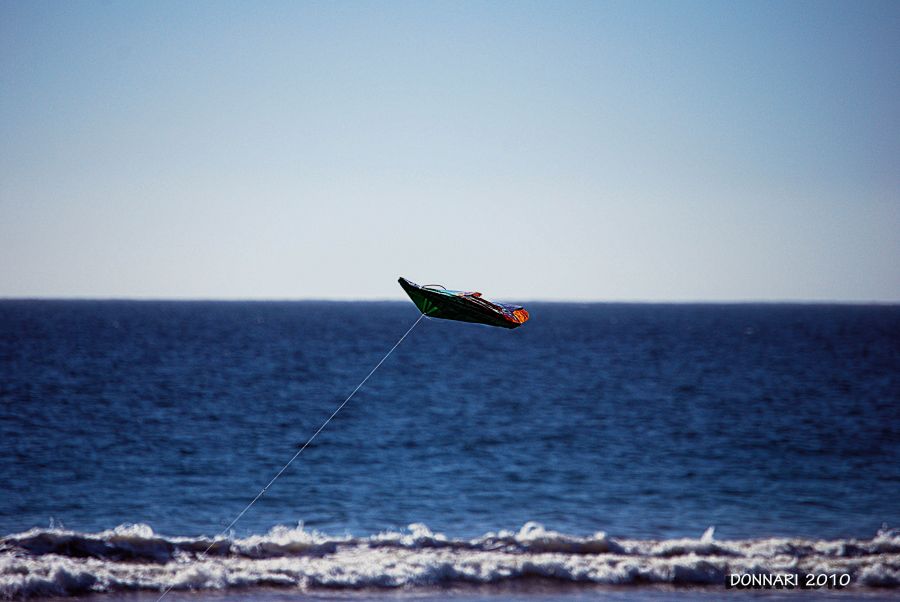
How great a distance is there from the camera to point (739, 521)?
962 inches

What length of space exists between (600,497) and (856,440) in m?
17.7

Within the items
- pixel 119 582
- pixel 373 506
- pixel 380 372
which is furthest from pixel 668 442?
pixel 380 372

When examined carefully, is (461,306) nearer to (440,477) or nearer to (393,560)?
(393,560)

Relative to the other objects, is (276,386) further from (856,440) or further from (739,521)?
(739,521)

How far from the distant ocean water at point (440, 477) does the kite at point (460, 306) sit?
9292 mm

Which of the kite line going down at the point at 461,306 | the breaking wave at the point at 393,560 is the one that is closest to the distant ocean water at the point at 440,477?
the breaking wave at the point at 393,560

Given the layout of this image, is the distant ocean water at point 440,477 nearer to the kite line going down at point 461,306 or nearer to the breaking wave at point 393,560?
the breaking wave at point 393,560

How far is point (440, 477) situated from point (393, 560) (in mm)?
9890

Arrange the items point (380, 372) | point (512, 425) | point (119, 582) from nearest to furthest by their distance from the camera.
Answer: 1. point (119, 582)
2. point (512, 425)
3. point (380, 372)

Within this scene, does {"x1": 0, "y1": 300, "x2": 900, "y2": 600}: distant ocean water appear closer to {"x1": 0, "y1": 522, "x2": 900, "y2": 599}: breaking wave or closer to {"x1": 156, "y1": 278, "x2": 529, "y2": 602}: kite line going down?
{"x1": 0, "y1": 522, "x2": 900, "y2": 599}: breaking wave

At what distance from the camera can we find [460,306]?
11.0m

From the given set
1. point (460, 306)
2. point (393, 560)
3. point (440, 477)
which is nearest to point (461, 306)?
point (460, 306)

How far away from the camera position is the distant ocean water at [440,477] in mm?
→ 19469

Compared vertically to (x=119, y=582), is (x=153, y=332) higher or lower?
higher
